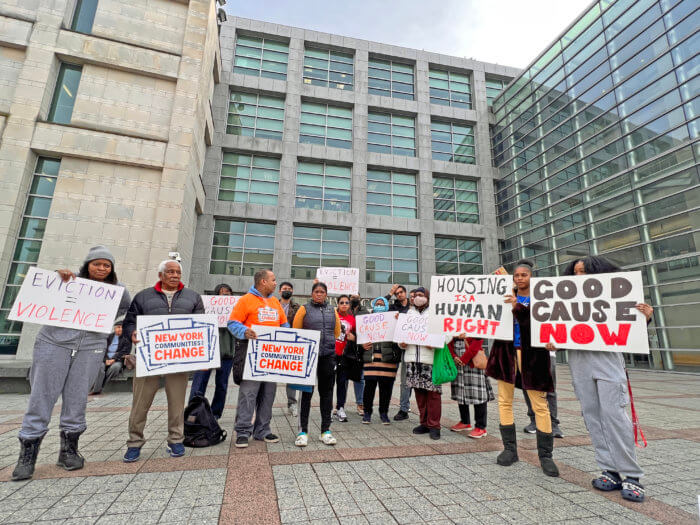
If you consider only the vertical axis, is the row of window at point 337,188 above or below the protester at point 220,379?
above

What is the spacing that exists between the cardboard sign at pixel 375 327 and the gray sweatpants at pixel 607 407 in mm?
2576

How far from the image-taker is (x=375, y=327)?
5.54 metres

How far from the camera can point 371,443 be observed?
4.42m

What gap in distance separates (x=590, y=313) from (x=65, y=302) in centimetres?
544

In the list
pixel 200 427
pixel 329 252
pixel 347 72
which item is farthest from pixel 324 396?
pixel 347 72

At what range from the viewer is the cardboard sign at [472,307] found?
3965 millimetres

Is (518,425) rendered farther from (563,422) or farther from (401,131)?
(401,131)

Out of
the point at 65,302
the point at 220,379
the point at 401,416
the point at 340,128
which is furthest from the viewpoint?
the point at 340,128

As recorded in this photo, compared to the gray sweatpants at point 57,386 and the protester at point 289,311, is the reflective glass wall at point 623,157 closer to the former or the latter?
the protester at point 289,311

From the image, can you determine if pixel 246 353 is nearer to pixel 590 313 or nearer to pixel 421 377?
pixel 421 377

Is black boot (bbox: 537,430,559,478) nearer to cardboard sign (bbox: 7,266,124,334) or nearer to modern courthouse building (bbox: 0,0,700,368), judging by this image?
cardboard sign (bbox: 7,266,124,334)

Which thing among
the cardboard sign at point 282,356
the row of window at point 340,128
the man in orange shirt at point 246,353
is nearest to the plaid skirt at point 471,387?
the cardboard sign at point 282,356

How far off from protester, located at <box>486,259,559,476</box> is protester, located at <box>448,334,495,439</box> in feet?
2.21

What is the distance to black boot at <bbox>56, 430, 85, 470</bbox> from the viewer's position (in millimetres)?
3375
